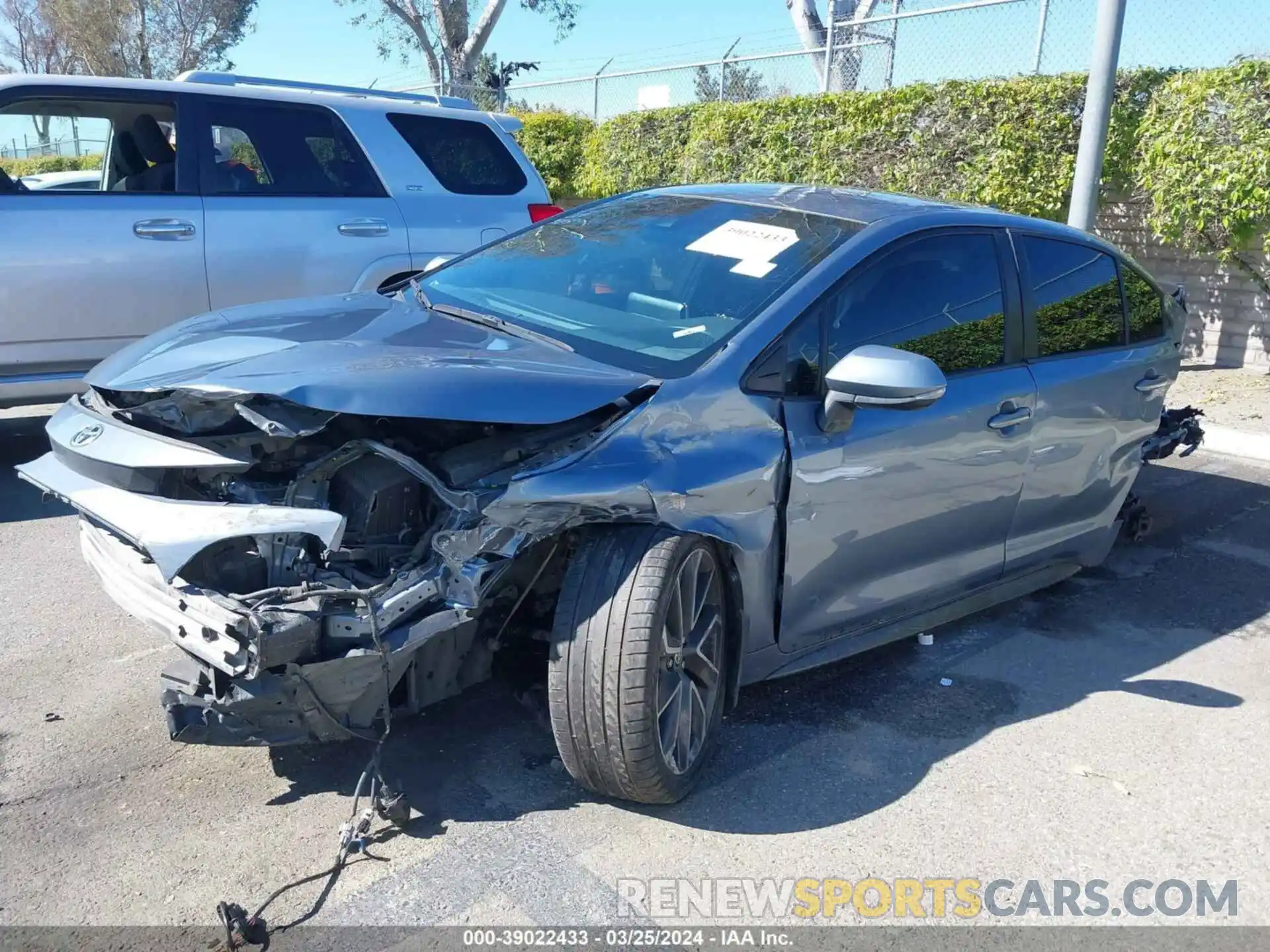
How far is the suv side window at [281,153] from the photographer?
5.88 metres

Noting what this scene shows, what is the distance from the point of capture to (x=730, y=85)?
1399cm

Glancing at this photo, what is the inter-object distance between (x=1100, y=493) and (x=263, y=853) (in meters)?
3.52

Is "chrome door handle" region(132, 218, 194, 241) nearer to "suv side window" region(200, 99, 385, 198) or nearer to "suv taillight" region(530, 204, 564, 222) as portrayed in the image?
"suv side window" region(200, 99, 385, 198)

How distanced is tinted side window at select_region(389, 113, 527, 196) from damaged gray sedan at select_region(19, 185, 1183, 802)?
2.93m

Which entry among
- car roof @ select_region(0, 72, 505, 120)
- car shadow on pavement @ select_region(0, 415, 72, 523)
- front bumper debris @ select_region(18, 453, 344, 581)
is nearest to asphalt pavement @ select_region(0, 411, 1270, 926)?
front bumper debris @ select_region(18, 453, 344, 581)

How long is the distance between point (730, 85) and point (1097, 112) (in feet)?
23.8

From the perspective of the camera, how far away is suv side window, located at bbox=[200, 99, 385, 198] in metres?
5.88

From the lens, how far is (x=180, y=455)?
8.62ft

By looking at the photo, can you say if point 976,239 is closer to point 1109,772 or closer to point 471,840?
point 1109,772

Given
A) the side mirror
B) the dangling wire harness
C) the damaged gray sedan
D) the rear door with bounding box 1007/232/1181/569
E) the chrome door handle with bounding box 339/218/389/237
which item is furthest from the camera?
the chrome door handle with bounding box 339/218/389/237

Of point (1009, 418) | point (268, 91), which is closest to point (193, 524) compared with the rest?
point (1009, 418)

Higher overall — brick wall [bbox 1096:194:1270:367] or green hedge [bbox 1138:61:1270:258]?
green hedge [bbox 1138:61:1270:258]

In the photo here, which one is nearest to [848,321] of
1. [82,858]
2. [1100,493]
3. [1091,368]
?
[1091,368]

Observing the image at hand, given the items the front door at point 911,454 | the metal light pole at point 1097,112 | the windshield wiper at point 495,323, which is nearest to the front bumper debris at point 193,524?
the windshield wiper at point 495,323
